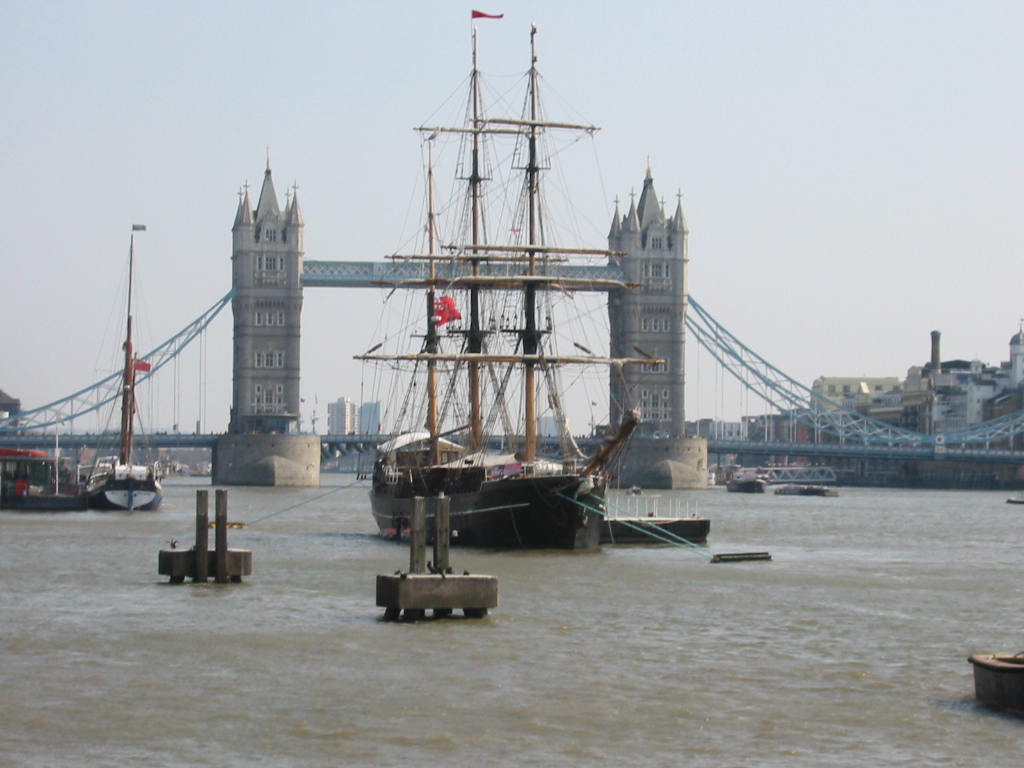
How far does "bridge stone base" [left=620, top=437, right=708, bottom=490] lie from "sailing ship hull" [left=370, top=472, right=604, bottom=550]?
8606 cm

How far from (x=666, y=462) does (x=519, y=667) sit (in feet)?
367

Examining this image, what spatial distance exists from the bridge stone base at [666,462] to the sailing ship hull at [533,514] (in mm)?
86060

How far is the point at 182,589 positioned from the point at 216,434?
353 ft

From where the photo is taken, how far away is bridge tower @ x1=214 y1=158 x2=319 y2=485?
5620 inches

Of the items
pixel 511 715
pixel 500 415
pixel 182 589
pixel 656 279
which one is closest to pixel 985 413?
pixel 656 279

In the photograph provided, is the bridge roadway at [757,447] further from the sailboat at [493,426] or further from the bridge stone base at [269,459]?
the sailboat at [493,426]

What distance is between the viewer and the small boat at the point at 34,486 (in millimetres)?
75750

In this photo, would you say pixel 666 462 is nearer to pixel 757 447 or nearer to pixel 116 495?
pixel 757 447

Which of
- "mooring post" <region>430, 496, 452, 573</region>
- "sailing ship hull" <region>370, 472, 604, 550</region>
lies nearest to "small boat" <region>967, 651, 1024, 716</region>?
"mooring post" <region>430, 496, 452, 573</region>

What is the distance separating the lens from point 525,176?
2196 inches

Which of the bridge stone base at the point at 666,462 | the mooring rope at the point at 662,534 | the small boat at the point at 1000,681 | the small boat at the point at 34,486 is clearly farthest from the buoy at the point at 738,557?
the bridge stone base at the point at 666,462

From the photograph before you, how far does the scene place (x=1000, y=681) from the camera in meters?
21.4

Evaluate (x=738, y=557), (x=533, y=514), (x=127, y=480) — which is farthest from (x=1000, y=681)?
(x=127, y=480)

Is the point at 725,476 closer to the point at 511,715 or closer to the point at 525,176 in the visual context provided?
the point at 525,176
